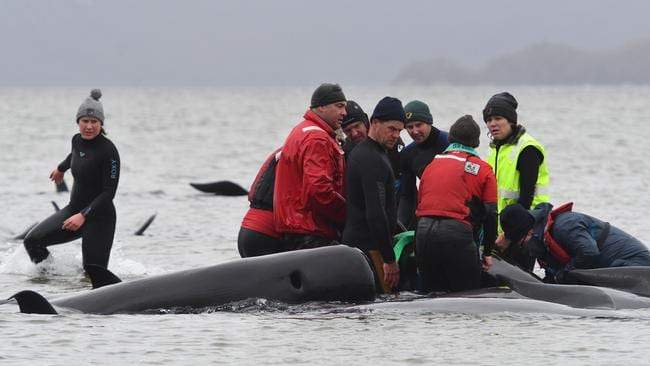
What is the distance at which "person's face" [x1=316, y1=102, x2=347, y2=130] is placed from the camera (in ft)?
45.3

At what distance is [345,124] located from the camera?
14.9 m

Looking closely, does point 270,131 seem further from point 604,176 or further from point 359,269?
point 359,269

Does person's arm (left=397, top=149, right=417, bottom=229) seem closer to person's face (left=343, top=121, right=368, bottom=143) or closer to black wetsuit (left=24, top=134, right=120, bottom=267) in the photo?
person's face (left=343, top=121, right=368, bottom=143)

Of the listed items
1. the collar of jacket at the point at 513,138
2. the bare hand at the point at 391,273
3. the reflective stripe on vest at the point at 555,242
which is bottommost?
the bare hand at the point at 391,273

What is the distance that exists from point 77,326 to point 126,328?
502mm

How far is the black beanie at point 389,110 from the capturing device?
13.3 meters

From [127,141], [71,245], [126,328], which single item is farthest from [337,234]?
[127,141]

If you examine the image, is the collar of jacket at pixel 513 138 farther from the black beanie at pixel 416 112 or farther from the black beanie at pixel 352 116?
the black beanie at pixel 352 116

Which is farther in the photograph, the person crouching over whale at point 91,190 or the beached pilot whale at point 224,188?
the beached pilot whale at point 224,188

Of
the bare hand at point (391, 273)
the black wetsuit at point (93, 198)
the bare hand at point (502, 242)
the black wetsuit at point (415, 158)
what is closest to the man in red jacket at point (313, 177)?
the bare hand at point (391, 273)

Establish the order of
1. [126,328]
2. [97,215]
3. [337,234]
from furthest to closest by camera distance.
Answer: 1. [97,215]
2. [337,234]
3. [126,328]

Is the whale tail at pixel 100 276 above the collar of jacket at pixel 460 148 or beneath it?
beneath

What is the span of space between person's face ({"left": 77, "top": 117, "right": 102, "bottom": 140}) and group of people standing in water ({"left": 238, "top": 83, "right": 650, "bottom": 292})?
2551 mm

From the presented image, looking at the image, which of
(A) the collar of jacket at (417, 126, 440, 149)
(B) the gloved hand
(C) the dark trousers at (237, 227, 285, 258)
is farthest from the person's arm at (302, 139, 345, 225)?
(B) the gloved hand
